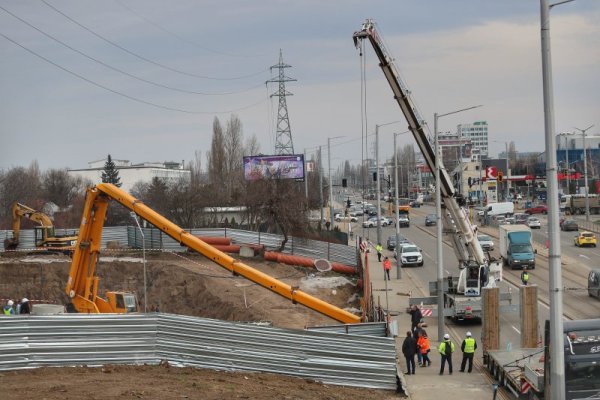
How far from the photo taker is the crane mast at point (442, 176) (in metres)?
31.6

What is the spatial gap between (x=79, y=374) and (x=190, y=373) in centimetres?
264

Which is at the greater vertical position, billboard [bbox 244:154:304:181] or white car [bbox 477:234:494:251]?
billboard [bbox 244:154:304:181]

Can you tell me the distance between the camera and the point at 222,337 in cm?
2094

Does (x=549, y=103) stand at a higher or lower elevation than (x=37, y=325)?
higher

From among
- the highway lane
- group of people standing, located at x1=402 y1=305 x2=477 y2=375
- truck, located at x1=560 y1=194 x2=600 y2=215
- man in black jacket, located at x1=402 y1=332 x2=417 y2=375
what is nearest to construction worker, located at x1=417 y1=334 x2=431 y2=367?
group of people standing, located at x1=402 y1=305 x2=477 y2=375

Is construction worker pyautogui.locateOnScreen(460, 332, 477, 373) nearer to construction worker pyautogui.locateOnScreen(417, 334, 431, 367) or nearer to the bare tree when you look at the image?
construction worker pyautogui.locateOnScreen(417, 334, 431, 367)

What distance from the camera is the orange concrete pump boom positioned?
84.1ft

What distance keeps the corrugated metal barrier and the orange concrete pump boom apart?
4.15 m

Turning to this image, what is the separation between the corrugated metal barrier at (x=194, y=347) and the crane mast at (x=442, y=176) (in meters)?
13.0

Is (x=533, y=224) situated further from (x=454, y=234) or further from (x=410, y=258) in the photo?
(x=454, y=234)

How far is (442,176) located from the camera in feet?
116

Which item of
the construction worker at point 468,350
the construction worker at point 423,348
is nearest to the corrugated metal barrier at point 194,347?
the construction worker at point 468,350

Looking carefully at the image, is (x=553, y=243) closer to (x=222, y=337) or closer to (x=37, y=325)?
(x=222, y=337)

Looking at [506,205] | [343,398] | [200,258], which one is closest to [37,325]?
[343,398]
